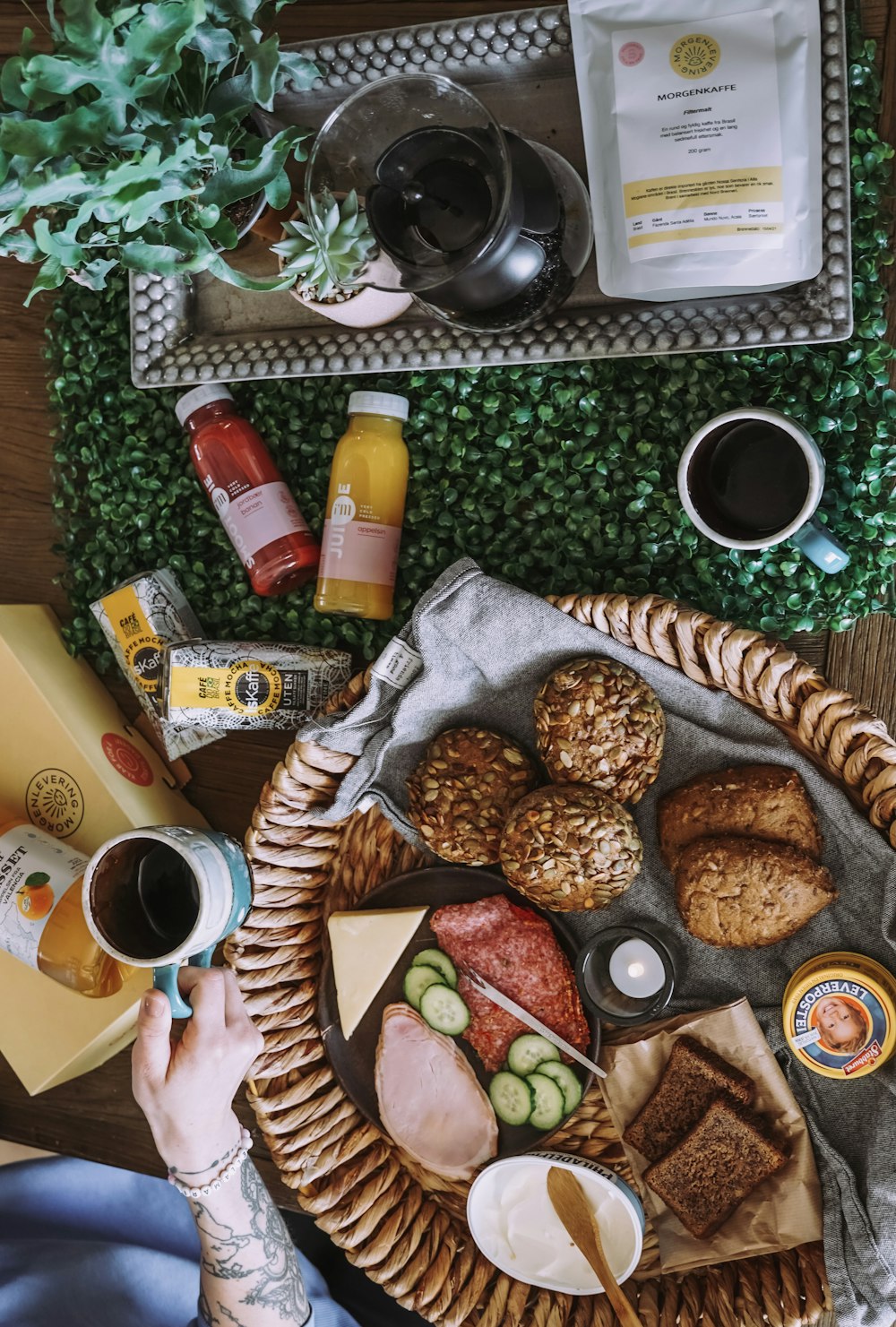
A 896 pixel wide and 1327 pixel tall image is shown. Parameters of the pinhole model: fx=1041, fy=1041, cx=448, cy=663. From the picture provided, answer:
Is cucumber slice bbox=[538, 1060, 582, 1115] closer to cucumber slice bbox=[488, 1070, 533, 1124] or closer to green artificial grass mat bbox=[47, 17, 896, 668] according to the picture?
cucumber slice bbox=[488, 1070, 533, 1124]

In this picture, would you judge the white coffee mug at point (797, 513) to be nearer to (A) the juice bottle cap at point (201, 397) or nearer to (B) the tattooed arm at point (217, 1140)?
(A) the juice bottle cap at point (201, 397)

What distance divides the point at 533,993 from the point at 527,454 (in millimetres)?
745

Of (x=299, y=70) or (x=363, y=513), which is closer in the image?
(x=299, y=70)

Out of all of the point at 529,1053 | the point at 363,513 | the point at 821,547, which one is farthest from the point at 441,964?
the point at 821,547

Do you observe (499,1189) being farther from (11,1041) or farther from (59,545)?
(59,545)

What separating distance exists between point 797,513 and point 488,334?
47 centimetres

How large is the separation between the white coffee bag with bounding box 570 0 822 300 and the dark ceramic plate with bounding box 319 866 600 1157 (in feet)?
2.70

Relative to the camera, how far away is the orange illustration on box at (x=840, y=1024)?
123cm

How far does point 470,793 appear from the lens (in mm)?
1375

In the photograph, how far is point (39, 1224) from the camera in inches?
60.2

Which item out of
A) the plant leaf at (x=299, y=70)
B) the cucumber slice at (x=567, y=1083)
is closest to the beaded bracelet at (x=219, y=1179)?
the cucumber slice at (x=567, y=1083)

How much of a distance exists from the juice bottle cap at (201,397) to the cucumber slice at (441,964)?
85 cm

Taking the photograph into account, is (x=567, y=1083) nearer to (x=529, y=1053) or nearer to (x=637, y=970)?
(x=529, y=1053)

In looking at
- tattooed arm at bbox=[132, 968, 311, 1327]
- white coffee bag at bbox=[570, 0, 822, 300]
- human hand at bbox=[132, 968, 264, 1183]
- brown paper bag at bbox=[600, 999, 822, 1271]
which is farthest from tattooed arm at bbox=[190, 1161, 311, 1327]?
white coffee bag at bbox=[570, 0, 822, 300]
